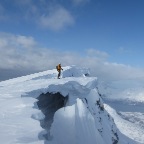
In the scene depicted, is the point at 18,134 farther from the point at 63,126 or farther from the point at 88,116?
the point at 88,116

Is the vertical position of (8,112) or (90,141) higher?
(8,112)

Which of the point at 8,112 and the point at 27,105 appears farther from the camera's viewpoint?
the point at 27,105

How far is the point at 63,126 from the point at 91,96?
35797mm

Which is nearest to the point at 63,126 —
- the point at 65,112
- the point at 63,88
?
the point at 65,112

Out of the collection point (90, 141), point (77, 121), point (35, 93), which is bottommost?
point (90, 141)

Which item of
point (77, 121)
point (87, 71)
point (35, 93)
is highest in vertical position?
point (87, 71)

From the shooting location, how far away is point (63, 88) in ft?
123

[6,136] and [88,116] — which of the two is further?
[88,116]

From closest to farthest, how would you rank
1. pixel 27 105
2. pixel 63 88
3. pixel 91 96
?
pixel 27 105 → pixel 63 88 → pixel 91 96

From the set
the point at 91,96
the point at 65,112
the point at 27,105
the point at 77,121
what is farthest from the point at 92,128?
the point at 91,96

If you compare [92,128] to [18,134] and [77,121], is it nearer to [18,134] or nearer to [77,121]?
[77,121]

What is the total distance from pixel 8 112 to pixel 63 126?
12.7 meters

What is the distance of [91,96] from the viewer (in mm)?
72938

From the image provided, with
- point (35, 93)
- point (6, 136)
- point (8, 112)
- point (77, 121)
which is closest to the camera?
point (6, 136)
